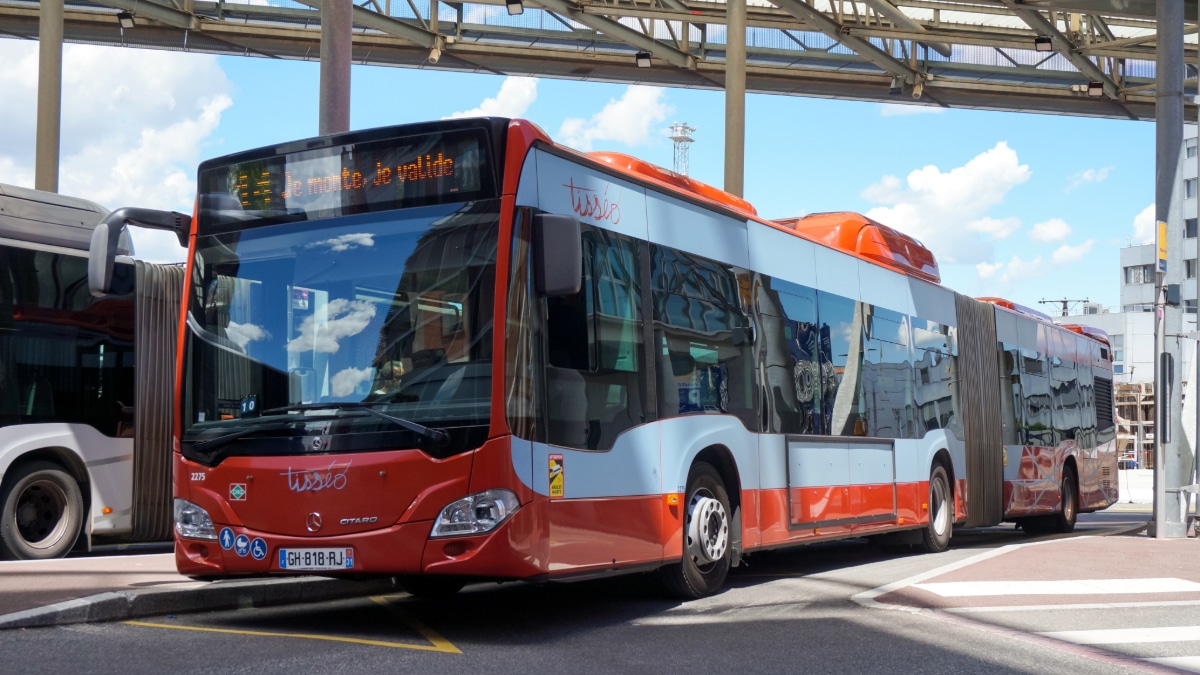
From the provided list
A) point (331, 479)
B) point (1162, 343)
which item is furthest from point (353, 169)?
point (1162, 343)

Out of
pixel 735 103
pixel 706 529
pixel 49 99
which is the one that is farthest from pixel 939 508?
pixel 49 99

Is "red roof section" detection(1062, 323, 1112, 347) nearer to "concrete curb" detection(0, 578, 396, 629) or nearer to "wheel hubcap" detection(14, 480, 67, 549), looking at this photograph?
"concrete curb" detection(0, 578, 396, 629)

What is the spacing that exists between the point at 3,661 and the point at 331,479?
1.92 m

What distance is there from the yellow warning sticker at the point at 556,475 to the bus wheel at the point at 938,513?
803 centimetres

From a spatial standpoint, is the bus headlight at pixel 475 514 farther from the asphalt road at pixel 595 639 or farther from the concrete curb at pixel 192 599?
the concrete curb at pixel 192 599

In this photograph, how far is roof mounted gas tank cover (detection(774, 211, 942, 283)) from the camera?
13891 millimetres

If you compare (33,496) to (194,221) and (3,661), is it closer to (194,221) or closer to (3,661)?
(194,221)

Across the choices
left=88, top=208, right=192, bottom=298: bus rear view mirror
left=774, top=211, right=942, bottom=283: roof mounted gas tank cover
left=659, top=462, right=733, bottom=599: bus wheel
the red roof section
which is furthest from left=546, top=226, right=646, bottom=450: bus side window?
the red roof section

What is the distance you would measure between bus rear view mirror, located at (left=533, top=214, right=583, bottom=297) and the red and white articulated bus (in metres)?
0.01

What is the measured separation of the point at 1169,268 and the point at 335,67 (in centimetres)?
1149

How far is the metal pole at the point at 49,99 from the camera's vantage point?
19.0m

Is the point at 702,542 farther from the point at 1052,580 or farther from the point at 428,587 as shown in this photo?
the point at 1052,580

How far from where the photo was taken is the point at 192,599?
8.83 m

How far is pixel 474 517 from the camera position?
7379 mm
